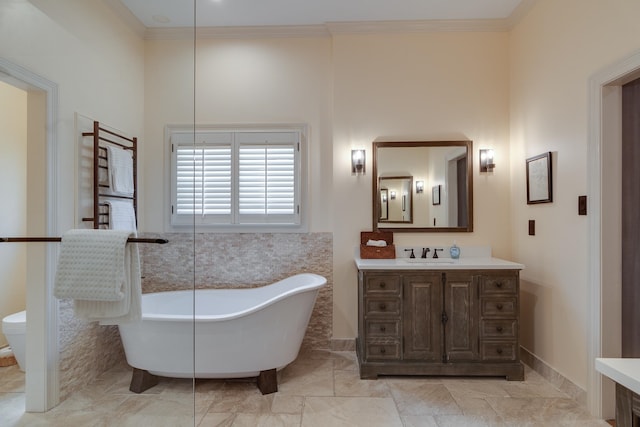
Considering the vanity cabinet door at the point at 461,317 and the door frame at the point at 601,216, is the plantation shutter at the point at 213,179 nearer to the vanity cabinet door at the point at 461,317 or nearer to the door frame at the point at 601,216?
the vanity cabinet door at the point at 461,317

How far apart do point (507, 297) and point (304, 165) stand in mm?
2026

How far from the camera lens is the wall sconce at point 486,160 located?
120 inches

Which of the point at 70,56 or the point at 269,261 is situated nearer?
the point at 70,56

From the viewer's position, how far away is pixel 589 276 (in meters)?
2.11

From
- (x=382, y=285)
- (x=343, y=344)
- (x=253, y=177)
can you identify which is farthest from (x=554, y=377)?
(x=253, y=177)

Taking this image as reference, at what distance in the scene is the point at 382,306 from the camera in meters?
2.56

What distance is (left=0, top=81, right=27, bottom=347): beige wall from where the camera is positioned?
1436 mm

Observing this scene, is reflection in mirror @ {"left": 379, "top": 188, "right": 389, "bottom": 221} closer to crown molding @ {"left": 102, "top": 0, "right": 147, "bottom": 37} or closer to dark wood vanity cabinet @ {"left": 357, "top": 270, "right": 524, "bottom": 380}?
dark wood vanity cabinet @ {"left": 357, "top": 270, "right": 524, "bottom": 380}

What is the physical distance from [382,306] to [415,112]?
1786 mm

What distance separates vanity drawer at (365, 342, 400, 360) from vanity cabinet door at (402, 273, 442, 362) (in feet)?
0.22

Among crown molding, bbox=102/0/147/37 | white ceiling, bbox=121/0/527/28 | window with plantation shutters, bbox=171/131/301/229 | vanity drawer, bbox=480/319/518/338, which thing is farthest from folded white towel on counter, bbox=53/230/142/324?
vanity drawer, bbox=480/319/518/338

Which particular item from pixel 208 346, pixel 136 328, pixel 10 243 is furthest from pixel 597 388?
pixel 10 243

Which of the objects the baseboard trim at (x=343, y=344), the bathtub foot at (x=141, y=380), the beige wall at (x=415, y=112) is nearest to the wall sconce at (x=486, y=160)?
the beige wall at (x=415, y=112)

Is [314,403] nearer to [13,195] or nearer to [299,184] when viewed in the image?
[299,184]
